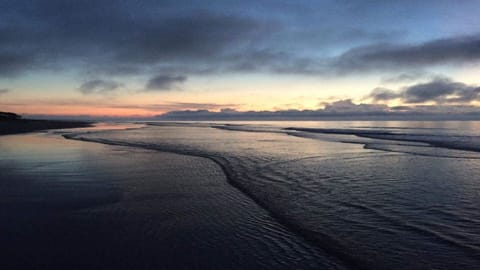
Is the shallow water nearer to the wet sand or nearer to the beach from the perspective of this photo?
the beach

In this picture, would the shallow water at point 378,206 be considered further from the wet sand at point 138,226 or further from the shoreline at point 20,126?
the shoreline at point 20,126

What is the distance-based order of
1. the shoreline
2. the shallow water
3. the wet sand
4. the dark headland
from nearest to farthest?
the wet sand < the shallow water < the shoreline < the dark headland

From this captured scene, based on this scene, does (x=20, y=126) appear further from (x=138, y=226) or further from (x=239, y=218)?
(x=239, y=218)

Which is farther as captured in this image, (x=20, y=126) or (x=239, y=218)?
(x=20, y=126)

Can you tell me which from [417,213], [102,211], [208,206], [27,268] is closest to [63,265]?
[27,268]

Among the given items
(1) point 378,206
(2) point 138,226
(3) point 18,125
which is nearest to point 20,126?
(3) point 18,125

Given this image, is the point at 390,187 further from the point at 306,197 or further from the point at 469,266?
the point at 469,266

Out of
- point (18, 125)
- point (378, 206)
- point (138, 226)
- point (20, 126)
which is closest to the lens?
point (138, 226)

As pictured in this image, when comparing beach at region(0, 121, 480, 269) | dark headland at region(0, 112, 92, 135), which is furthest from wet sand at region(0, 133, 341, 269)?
dark headland at region(0, 112, 92, 135)
